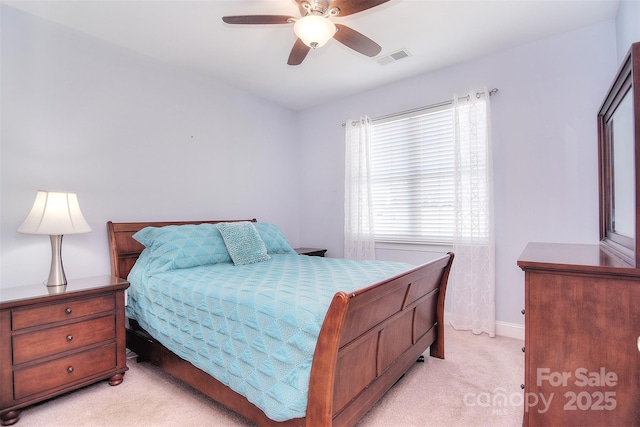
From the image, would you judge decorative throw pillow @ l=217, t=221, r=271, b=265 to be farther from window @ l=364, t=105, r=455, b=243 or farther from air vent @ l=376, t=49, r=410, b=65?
air vent @ l=376, t=49, r=410, b=65

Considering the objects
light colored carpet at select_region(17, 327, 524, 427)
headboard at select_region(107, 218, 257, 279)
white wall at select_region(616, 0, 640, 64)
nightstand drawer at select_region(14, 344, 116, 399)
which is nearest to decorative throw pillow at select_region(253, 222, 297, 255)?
headboard at select_region(107, 218, 257, 279)

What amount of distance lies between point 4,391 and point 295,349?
1676 mm

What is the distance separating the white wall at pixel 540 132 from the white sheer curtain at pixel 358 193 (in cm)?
65

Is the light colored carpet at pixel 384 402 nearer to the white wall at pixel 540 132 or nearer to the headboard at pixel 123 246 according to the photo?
the headboard at pixel 123 246

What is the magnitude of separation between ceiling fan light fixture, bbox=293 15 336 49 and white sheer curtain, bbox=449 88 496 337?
1.79 metres

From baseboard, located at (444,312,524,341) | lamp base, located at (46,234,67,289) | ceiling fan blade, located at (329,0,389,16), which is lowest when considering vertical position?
baseboard, located at (444,312,524,341)

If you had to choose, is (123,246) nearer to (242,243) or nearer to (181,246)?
(181,246)

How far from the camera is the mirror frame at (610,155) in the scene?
3.76ft

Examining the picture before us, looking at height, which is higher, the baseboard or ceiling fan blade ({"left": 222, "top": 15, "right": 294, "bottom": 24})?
ceiling fan blade ({"left": 222, "top": 15, "right": 294, "bottom": 24})

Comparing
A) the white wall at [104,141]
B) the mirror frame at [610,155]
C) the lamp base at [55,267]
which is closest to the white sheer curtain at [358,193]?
the white wall at [104,141]

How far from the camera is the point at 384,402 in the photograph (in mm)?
1930

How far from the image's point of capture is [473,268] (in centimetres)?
303

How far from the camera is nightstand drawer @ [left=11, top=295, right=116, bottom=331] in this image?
1.83m

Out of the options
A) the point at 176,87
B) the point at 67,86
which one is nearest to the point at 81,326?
the point at 67,86
